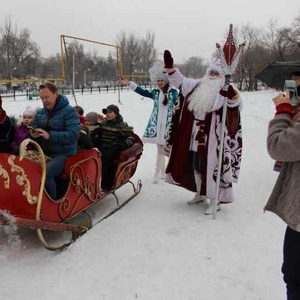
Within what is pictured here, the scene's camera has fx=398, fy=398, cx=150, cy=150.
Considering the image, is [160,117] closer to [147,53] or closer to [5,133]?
[5,133]

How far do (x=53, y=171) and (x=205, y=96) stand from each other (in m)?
2.00

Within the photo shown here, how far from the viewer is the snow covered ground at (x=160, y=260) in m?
3.07

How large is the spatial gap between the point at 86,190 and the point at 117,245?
2.32 feet

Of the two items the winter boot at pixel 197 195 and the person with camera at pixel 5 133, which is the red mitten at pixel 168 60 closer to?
the winter boot at pixel 197 195

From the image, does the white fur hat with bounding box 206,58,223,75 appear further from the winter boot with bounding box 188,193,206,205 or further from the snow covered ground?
the snow covered ground

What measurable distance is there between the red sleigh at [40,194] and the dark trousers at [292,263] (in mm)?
2029

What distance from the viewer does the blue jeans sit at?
374 centimetres

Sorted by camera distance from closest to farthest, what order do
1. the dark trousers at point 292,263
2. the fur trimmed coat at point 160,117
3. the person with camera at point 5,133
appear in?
the dark trousers at point 292,263 → the person with camera at point 5,133 → the fur trimmed coat at point 160,117

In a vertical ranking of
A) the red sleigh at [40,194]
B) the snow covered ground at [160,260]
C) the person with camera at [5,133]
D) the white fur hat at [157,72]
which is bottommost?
the snow covered ground at [160,260]

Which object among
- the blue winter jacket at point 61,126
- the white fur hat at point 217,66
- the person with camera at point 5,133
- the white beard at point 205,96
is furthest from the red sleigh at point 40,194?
the white fur hat at point 217,66

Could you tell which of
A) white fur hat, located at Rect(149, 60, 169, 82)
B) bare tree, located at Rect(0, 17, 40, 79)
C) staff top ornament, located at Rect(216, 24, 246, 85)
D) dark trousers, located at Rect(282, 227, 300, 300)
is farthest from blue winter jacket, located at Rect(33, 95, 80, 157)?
bare tree, located at Rect(0, 17, 40, 79)

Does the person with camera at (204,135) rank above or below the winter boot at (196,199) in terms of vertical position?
above

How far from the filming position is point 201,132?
15.6 feet

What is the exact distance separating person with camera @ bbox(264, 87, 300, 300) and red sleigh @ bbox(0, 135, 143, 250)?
6.56ft
